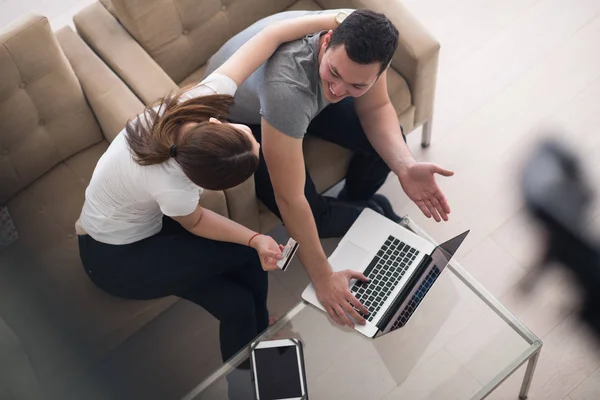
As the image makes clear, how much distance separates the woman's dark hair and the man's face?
29 cm

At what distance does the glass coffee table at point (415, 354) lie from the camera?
1831 mm

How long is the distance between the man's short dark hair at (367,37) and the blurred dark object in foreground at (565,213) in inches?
42.8

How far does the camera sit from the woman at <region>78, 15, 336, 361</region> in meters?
1.60

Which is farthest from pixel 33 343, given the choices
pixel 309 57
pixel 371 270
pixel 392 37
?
pixel 392 37

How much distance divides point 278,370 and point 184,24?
3.68ft

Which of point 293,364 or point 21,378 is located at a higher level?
point 293,364

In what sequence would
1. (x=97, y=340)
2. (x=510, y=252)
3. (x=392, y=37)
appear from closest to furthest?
(x=392, y=37)
(x=97, y=340)
(x=510, y=252)

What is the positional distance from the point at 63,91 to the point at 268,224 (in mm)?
745

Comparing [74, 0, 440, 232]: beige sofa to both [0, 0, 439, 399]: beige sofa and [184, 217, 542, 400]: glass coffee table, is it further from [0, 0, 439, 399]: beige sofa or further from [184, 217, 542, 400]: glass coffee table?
[184, 217, 542, 400]: glass coffee table

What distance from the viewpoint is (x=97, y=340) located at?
76.7 inches

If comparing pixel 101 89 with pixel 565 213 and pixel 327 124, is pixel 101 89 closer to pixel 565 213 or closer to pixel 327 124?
pixel 327 124

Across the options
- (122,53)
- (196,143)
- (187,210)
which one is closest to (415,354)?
(187,210)

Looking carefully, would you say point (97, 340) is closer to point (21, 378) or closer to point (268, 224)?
point (21, 378)

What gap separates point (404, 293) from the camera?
1893 mm
